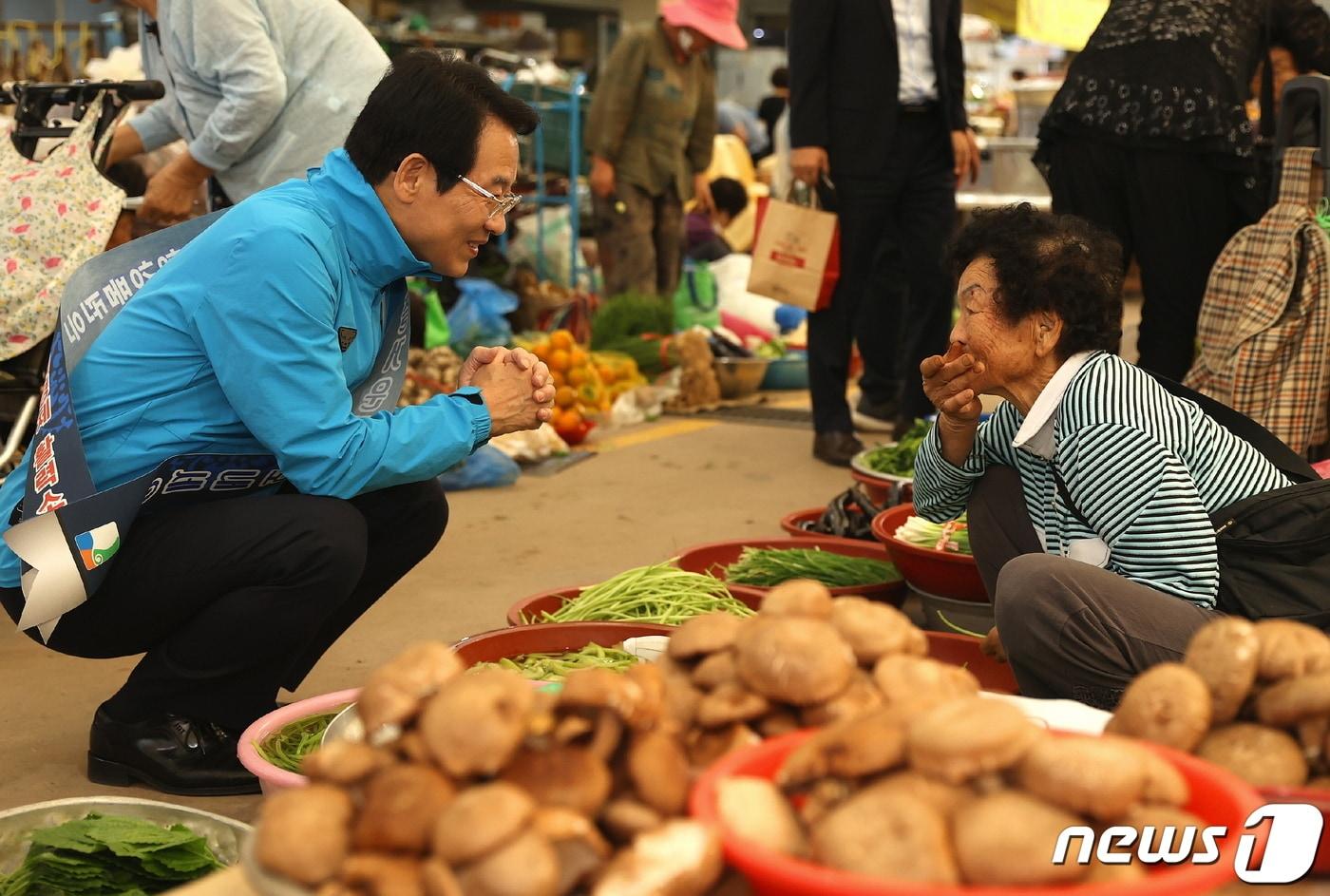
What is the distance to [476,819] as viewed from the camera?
1185 mm

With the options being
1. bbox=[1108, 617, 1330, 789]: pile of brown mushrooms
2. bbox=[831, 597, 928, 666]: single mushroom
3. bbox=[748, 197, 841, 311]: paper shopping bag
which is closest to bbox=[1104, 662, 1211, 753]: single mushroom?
bbox=[1108, 617, 1330, 789]: pile of brown mushrooms

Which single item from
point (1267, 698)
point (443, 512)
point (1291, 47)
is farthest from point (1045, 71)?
point (1267, 698)

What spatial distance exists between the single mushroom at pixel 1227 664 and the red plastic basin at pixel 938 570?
183cm

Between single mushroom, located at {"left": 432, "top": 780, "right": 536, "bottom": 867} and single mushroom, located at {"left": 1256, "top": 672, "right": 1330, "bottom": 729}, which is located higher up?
single mushroom, located at {"left": 432, "top": 780, "right": 536, "bottom": 867}

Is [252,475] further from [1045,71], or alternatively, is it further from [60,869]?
[1045,71]

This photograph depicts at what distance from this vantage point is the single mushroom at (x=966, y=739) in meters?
1.21

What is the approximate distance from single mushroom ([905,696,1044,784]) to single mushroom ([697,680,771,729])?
0.63 feet

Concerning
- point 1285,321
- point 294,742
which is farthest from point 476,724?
point 1285,321

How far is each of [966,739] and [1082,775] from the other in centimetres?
10

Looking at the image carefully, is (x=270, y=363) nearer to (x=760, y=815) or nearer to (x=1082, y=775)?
(x=760, y=815)

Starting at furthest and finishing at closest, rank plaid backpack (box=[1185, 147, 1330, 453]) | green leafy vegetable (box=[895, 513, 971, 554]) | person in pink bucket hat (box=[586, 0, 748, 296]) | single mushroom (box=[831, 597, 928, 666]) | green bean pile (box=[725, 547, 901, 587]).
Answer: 1. person in pink bucket hat (box=[586, 0, 748, 296])
2. plaid backpack (box=[1185, 147, 1330, 453])
3. green bean pile (box=[725, 547, 901, 587])
4. green leafy vegetable (box=[895, 513, 971, 554])
5. single mushroom (box=[831, 597, 928, 666])

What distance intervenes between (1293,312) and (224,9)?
3.05 m

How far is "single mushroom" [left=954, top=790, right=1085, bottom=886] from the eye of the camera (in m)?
1.17

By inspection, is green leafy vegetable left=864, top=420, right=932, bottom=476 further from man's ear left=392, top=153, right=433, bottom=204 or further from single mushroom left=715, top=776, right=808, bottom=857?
single mushroom left=715, top=776, right=808, bottom=857
